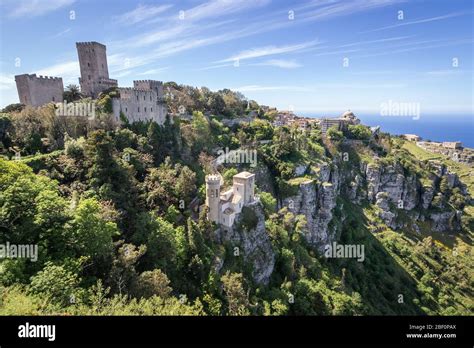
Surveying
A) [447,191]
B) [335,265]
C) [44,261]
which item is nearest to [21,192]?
[44,261]

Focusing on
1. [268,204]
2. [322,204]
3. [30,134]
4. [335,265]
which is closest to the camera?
[30,134]

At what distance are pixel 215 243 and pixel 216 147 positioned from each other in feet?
66.3

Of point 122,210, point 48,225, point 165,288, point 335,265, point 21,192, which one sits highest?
point 21,192

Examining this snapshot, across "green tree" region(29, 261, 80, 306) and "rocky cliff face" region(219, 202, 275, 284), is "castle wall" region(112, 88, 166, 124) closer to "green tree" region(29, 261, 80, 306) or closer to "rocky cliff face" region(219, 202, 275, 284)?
"rocky cliff face" region(219, 202, 275, 284)

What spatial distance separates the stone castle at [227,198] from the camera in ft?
79.6

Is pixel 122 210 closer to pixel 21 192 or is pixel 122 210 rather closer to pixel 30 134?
pixel 21 192

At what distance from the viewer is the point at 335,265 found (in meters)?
40.2

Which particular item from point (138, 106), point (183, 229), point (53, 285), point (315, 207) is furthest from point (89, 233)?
point (315, 207)
